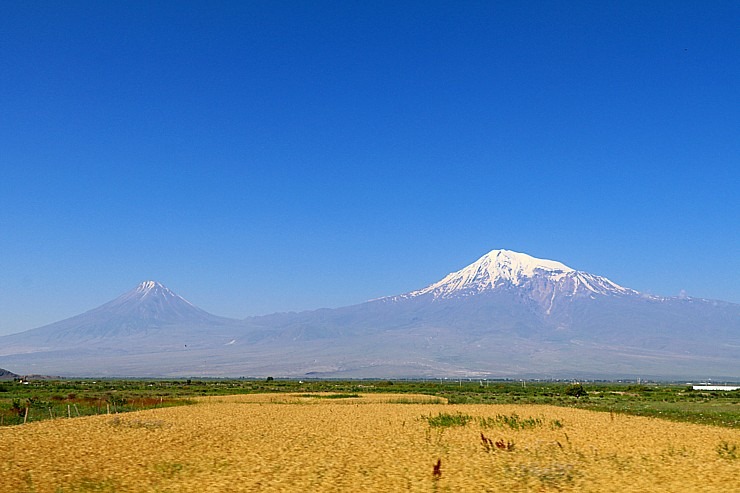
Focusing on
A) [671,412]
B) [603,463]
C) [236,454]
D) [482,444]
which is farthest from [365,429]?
[671,412]

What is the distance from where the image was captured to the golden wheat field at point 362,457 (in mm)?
20938

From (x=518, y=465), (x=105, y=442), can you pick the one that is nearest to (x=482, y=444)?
(x=518, y=465)

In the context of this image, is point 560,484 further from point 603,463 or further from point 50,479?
point 50,479

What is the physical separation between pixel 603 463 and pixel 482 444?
6.42 meters

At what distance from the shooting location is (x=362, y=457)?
26.5 m

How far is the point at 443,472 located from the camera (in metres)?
23.0

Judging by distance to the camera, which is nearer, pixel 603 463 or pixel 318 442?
pixel 603 463

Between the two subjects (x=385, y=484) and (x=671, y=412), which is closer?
(x=385, y=484)

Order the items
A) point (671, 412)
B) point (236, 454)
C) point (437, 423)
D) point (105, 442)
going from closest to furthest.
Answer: point (236, 454) → point (105, 442) → point (437, 423) → point (671, 412)

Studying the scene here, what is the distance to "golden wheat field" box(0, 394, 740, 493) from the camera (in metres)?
20.9

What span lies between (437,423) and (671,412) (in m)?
25.4

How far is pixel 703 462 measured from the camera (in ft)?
82.8

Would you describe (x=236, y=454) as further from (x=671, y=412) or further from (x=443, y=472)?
(x=671, y=412)

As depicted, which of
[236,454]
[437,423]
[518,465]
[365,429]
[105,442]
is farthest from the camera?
[437,423]
